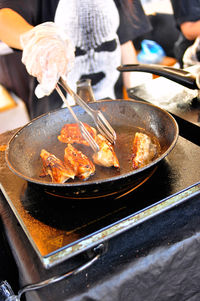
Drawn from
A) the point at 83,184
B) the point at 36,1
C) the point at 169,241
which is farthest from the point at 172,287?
the point at 36,1

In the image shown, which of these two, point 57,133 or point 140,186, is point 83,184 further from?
point 57,133

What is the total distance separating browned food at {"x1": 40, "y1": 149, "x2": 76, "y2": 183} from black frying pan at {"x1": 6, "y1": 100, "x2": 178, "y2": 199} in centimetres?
3

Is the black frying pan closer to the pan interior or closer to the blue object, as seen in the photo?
the pan interior

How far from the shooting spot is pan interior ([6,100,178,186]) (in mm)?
1106

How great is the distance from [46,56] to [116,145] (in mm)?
486

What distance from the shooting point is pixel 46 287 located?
87 cm

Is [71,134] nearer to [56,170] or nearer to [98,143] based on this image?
[98,143]

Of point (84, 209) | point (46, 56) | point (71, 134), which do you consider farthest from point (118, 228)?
point (46, 56)

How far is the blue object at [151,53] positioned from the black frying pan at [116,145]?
3828mm

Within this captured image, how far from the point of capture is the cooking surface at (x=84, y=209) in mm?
829

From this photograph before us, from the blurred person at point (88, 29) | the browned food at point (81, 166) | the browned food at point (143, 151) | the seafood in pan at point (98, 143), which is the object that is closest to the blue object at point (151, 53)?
the blurred person at point (88, 29)

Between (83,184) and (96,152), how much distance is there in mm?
299

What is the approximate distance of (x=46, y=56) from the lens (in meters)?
1.12

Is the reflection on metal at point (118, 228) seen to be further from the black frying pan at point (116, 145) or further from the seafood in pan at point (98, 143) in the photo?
the seafood in pan at point (98, 143)
